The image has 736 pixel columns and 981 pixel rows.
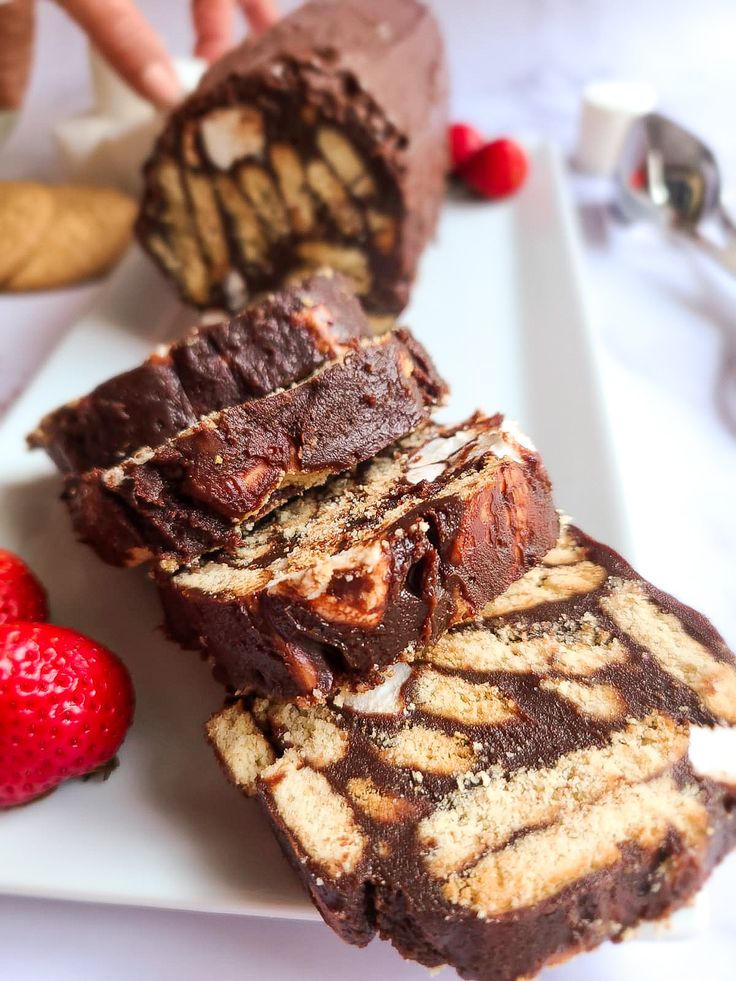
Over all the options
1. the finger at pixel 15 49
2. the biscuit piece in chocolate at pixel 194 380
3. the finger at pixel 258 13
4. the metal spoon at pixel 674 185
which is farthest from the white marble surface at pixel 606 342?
the finger at pixel 258 13

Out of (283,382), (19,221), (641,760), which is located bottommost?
(641,760)

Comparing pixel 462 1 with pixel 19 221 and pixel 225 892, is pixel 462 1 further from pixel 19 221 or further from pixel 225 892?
pixel 225 892

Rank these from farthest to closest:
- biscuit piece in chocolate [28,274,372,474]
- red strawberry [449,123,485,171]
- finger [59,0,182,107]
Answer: red strawberry [449,123,485,171] → finger [59,0,182,107] → biscuit piece in chocolate [28,274,372,474]

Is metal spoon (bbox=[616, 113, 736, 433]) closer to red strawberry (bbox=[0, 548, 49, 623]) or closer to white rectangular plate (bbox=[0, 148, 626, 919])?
white rectangular plate (bbox=[0, 148, 626, 919])

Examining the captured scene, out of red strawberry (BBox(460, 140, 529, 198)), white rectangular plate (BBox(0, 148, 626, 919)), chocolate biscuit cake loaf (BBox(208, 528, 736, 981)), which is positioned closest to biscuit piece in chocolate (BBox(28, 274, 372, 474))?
white rectangular plate (BBox(0, 148, 626, 919))

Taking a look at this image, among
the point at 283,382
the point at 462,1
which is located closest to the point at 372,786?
the point at 283,382

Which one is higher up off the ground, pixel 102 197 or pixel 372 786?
pixel 102 197

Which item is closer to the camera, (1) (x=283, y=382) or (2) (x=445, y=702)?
(2) (x=445, y=702)
